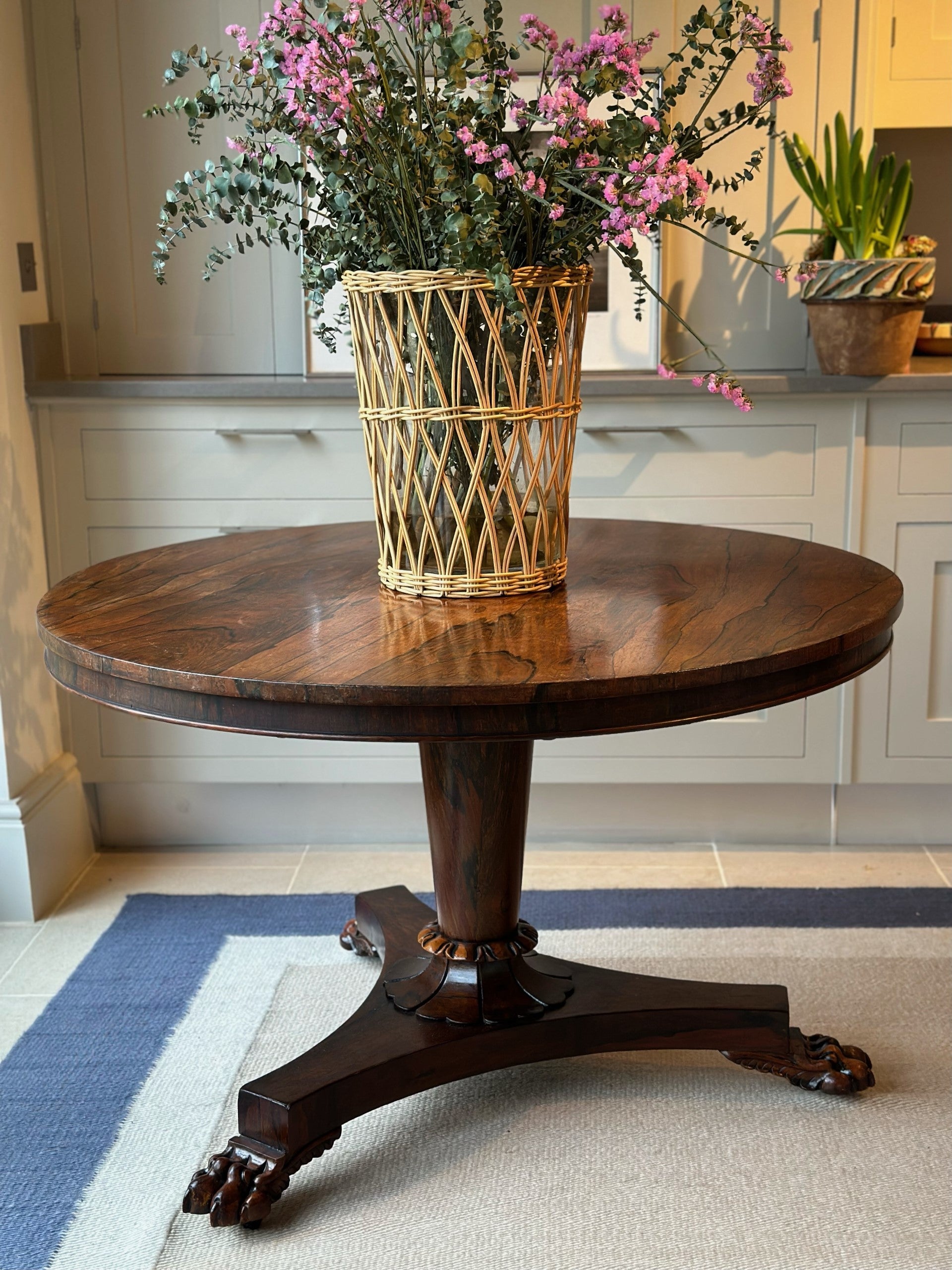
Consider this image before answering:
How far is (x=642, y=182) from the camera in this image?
119 centimetres

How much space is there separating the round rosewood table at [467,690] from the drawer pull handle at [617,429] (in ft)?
1.96

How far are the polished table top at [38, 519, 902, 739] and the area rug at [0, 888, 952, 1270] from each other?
0.71 metres

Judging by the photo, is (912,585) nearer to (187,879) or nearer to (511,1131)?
(511,1131)

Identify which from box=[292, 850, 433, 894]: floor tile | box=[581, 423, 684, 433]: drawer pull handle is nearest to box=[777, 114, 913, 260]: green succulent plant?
box=[581, 423, 684, 433]: drawer pull handle

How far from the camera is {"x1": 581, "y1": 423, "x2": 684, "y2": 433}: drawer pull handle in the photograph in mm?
2439

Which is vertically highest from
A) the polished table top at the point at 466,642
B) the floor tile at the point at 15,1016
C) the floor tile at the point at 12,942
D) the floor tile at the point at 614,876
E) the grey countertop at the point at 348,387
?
the grey countertop at the point at 348,387

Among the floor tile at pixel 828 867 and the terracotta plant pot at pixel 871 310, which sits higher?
the terracotta plant pot at pixel 871 310

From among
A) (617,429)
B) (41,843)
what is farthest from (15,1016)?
(617,429)

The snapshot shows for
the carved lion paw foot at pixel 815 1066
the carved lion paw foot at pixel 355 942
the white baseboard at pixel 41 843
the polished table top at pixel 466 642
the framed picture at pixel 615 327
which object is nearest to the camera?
the polished table top at pixel 466 642

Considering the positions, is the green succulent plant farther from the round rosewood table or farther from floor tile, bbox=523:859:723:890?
floor tile, bbox=523:859:723:890

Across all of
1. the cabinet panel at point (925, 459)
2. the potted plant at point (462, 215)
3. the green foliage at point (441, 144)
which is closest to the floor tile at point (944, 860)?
the cabinet panel at point (925, 459)

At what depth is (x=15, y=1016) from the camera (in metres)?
2.01

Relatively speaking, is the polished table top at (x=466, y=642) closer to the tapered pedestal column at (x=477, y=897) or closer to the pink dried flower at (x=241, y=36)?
the tapered pedestal column at (x=477, y=897)

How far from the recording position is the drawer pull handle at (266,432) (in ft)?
8.11
